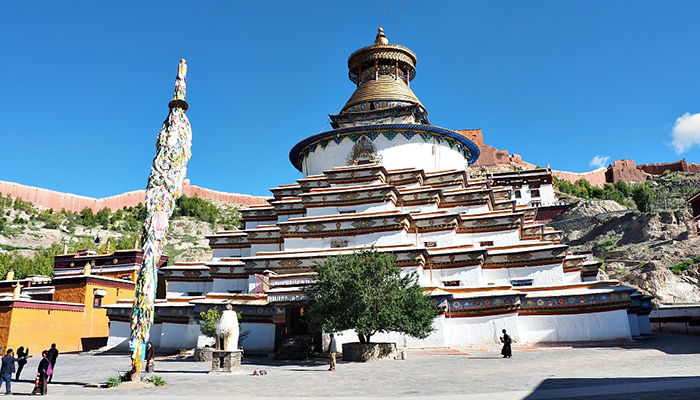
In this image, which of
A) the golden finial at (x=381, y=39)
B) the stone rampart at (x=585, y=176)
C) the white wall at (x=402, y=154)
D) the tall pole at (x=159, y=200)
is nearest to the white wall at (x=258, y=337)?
the tall pole at (x=159, y=200)

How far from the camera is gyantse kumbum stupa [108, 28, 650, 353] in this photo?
17844mm

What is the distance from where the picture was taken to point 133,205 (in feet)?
263

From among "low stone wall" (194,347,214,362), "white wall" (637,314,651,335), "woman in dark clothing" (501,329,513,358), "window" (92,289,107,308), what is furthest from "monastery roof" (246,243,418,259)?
"window" (92,289,107,308)

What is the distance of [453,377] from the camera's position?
425 inches

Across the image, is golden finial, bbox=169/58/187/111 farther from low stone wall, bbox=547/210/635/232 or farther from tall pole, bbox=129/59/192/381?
low stone wall, bbox=547/210/635/232

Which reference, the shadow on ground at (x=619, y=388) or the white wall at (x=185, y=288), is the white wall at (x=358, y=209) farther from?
the shadow on ground at (x=619, y=388)

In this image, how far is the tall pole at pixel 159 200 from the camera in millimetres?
11021

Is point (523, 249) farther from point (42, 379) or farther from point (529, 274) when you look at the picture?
point (42, 379)

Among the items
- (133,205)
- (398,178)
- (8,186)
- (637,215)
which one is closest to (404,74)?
(398,178)

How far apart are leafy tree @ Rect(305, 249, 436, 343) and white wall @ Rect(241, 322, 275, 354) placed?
121 inches

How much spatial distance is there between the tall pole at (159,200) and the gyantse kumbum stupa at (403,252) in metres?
6.91

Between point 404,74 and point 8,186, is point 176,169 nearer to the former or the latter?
point 404,74

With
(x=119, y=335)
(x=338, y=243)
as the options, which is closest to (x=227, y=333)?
(x=338, y=243)

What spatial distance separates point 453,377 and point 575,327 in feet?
30.6
